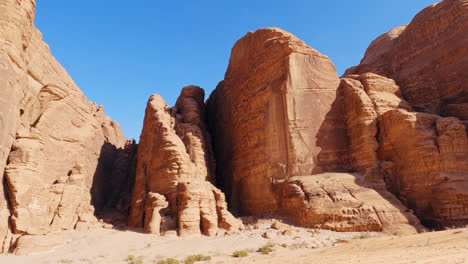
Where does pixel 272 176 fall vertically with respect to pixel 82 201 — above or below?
above

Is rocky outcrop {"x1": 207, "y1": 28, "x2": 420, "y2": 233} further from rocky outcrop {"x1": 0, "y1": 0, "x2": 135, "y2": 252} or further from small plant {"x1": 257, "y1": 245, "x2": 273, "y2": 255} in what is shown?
rocky outcrop {"x1": 0, "y1": 0, "x2": 135, "y2": 252}

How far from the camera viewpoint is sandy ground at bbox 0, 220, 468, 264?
8.82m

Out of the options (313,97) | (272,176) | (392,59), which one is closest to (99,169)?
(272,176)

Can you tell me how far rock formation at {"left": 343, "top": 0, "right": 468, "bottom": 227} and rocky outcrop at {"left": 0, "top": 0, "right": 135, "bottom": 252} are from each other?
16.5 metres

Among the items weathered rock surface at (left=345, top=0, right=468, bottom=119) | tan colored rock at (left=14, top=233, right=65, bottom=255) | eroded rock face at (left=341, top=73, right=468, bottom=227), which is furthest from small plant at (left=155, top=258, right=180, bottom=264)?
weathered rock surface at (left=345, top=0, right=468, bottom=119)

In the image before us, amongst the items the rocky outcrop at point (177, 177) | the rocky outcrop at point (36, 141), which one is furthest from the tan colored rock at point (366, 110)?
the rocky outcrop at point (36, 141)

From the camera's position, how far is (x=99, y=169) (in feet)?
75.9

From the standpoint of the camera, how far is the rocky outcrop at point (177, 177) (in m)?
16.6

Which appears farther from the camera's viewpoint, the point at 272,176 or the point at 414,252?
the point at 272,176

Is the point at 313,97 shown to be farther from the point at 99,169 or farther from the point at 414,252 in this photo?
the point at 99,169

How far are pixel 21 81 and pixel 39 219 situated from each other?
7068mm

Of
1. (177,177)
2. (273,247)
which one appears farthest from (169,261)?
(177,177)

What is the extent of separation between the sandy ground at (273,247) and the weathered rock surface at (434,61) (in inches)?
502

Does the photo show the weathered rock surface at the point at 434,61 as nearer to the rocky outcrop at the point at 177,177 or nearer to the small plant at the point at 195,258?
the rocky outcrop at the point at 177,177
